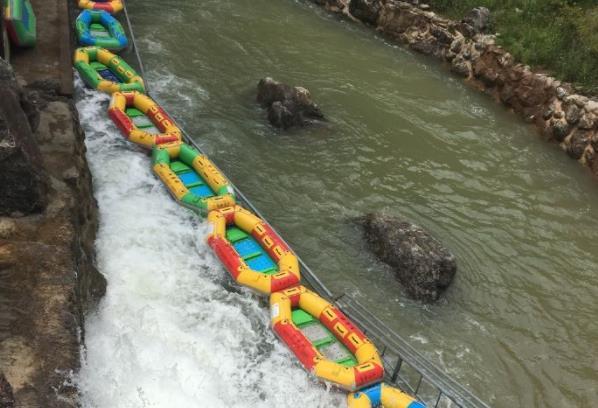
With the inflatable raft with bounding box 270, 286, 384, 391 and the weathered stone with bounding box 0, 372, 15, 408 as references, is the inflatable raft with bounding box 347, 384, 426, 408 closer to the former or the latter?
the inflatable raft with bounding box 270, 286, 384, 391

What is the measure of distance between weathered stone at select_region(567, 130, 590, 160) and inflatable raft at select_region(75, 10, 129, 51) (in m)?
11.0

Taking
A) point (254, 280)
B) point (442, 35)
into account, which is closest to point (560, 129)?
point (442, 35)

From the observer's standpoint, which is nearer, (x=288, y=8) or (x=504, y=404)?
(x=504, y=404)

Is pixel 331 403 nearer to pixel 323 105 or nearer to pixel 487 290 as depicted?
pixel 487 290

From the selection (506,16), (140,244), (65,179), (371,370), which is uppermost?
(506,16)

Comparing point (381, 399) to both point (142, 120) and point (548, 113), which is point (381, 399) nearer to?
point (142, 120)

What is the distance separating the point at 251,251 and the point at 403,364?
283cm

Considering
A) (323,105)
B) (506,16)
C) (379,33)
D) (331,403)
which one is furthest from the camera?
(379,33)

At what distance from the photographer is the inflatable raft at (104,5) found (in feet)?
49.1

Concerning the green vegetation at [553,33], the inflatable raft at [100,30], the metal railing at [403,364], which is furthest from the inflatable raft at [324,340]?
the green vegetation at [553,33]

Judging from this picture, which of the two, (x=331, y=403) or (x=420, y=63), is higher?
(x=420, y=63)

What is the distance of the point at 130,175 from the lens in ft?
32.0

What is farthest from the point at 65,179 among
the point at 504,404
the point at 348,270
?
the point at 504,404

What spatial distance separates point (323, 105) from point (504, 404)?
318 inches
